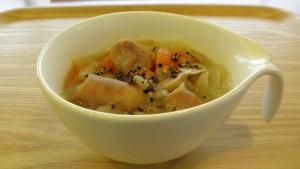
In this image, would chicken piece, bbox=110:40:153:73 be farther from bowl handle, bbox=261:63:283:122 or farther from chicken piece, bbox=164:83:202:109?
bowl handle, bbox=261:63:283:122

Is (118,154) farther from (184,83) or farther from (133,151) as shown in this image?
(184,83)

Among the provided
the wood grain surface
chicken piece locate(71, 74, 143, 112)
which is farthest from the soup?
the wood grain surface

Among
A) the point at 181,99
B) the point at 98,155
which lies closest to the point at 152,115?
the point at 181,99

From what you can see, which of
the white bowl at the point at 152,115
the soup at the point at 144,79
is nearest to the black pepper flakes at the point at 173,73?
the soup at the point at 144,79

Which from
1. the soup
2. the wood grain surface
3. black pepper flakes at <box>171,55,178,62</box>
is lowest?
the wood grain surface

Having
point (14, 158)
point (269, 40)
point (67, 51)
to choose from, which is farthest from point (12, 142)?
point (269, 40)

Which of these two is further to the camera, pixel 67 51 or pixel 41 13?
pixel 41 13
